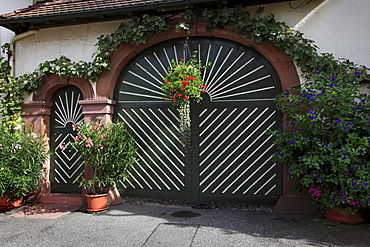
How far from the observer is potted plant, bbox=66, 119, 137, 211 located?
5590mm

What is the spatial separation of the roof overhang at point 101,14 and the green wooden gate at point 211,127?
67cm

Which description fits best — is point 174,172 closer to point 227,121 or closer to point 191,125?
point 191,125

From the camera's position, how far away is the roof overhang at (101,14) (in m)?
5.55

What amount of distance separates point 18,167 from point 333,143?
Answer: 538cm

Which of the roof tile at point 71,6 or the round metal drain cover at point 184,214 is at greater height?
the roof tile at point 71,6

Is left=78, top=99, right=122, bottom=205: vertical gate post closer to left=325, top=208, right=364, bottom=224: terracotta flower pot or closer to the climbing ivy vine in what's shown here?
the climbing ivy vine

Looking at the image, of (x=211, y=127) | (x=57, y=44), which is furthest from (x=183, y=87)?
(x=57, y=44)

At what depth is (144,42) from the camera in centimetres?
589

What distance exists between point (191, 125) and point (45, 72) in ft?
10.7

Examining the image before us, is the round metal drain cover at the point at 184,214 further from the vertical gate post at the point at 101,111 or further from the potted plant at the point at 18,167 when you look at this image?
the potted plant at the point at 18,167

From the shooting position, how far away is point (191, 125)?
602 centimetres

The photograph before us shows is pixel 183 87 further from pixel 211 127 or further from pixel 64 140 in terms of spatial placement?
pixel 64 140

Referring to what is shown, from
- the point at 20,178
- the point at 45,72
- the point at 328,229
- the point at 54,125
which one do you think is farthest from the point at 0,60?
the point at 328,229

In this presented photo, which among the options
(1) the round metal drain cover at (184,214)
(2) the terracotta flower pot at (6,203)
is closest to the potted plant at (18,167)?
(2) the terracotta flower pot at (6,203)
